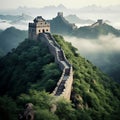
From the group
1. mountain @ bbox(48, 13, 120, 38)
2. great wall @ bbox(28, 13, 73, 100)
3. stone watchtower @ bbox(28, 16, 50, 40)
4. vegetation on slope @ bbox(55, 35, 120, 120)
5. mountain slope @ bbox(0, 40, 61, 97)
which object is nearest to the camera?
great wall @ bbox(28, 13, 73, 100)

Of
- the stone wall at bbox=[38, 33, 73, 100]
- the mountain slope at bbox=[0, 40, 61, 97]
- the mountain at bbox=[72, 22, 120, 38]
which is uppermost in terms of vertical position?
the stone wall at bbox=[38, 33, 73, 100]

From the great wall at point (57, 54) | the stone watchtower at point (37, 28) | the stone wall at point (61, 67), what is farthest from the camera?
the stone watchtower at point (37, 28)

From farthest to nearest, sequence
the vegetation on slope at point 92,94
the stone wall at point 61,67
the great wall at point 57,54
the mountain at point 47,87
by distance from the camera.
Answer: the vegetation on slope at point 92,94 → the great wall at point 57,54 → the stone wall at point 61,67 → the mountain at point 47,87

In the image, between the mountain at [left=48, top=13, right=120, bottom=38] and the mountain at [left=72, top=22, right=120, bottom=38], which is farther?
the mountain at [left=72, top=22, right=120, bottom=38]

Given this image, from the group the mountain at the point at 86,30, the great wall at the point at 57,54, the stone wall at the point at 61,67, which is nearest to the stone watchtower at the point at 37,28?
the great wall at the point at 57,54

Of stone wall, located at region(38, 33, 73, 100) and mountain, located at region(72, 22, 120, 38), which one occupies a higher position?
stone wall, located at region(38, 33, 73, 100)

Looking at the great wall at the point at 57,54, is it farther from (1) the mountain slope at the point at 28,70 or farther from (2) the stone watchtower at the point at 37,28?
(1) the mountain slope at the point at 28,70

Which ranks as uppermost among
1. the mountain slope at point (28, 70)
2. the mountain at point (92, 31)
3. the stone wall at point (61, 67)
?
the stone wall at point (61, 67)

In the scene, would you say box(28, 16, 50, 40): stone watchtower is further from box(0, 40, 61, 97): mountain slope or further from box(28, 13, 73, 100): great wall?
box(0, 40, 61, 97): mountain slope

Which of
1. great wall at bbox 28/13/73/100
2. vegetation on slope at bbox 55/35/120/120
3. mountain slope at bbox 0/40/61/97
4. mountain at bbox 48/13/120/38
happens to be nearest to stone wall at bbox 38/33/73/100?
great wall at bbox 28/13/73/100
